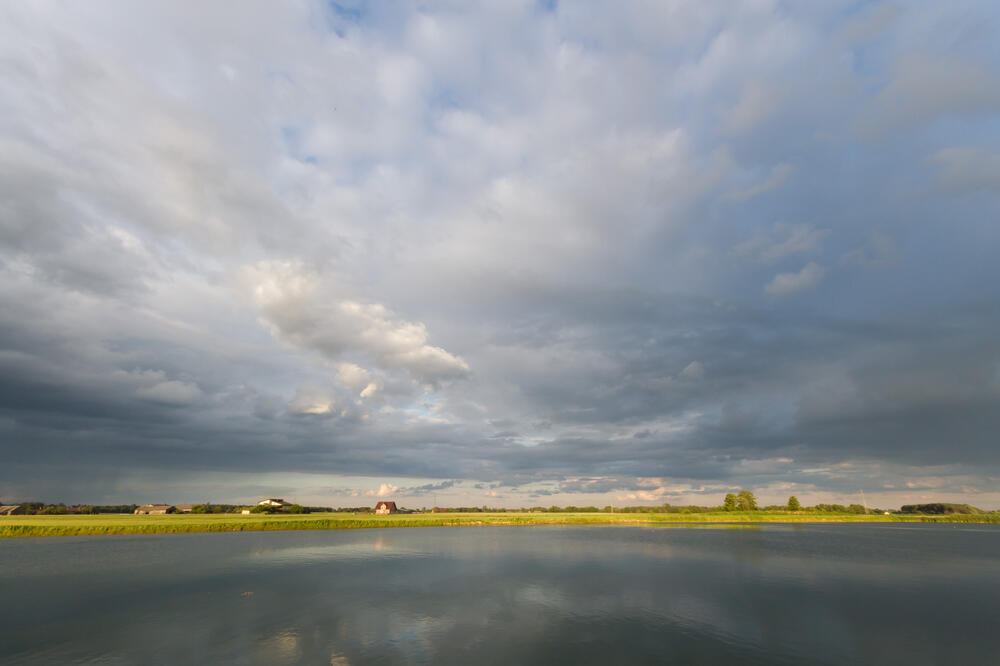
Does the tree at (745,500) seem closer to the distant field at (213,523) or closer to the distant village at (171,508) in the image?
the distant field at (213,523)

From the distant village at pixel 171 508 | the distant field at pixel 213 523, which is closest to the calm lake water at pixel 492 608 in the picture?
the distant field at pixel 213 523

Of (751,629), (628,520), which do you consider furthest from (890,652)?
(628,520)

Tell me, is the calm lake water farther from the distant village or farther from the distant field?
the distant village

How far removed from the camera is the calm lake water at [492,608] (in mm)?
22531

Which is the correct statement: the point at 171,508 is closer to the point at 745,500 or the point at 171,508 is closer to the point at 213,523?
the point at 213,523

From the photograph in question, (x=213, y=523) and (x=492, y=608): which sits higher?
(x=492, y=608)

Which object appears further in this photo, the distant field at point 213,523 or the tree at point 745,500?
the tree at point 745,500

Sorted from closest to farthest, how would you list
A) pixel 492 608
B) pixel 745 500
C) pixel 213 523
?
pixel 492 608, pixel 213 523, pixel 745 500

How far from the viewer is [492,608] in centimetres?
3106

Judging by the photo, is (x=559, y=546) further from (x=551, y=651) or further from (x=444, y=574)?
(x=551, y=651)

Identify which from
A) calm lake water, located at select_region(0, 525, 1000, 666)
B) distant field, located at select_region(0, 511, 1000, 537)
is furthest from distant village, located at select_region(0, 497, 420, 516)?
calm lake water, located at select_region(0, 525, 1000, 666)

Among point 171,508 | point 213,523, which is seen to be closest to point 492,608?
point 213,523

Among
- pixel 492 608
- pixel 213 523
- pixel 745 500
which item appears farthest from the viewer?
pixel 745 500

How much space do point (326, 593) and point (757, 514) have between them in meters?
190
